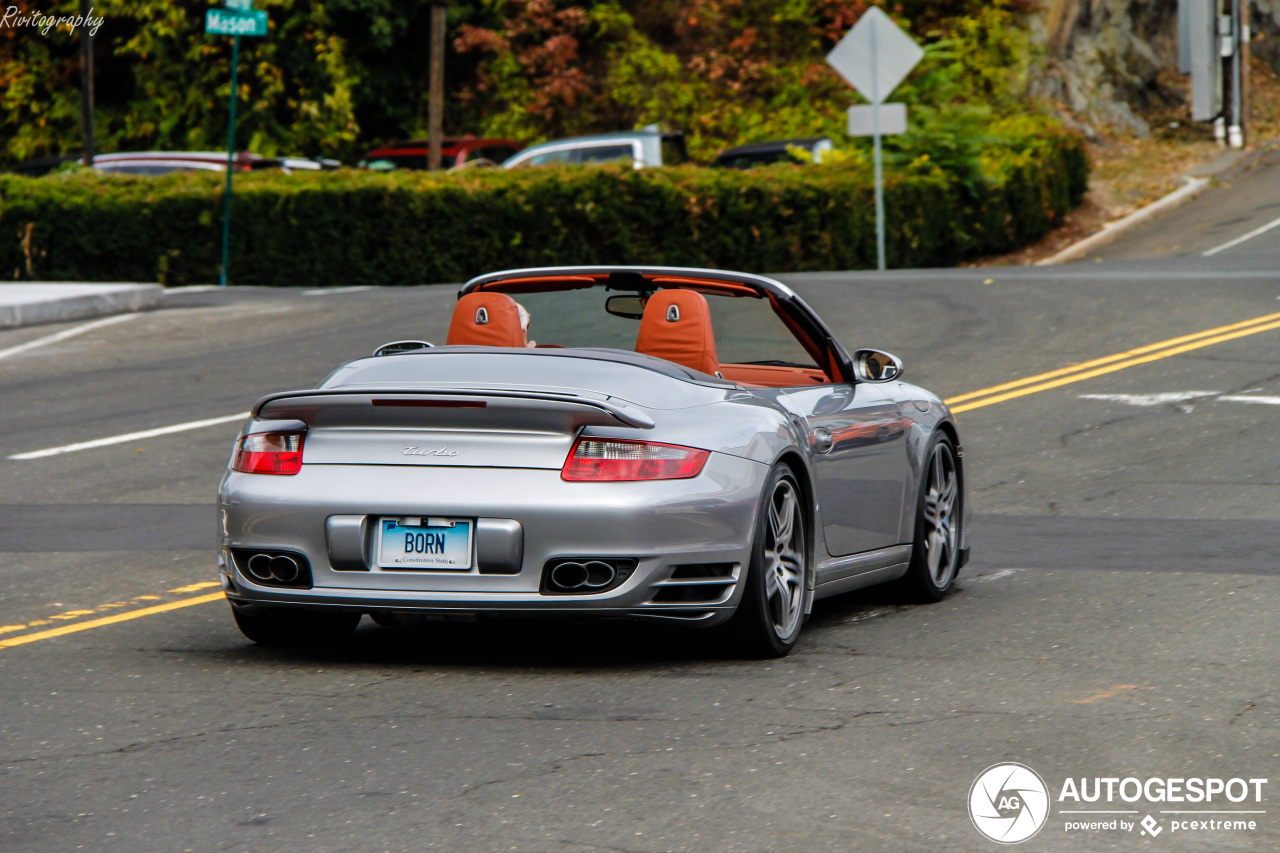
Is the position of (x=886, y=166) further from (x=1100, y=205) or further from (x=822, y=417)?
(x=822, y=417)

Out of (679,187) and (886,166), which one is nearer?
(679,187)

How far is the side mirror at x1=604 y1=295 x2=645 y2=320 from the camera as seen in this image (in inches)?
287

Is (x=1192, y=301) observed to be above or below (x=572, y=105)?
below

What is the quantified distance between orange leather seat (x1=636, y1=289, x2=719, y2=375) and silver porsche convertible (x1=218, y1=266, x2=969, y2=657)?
2 cm

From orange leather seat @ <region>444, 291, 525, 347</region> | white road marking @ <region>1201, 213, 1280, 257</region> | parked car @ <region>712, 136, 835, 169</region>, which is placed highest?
parked car @ <region>712, 136, 835, 169</region>

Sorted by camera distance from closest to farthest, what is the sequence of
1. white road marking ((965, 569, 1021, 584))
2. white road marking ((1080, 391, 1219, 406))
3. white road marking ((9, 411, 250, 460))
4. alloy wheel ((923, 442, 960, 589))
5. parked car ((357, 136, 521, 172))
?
alloy wheel ((923, 442, 960, 589))
white road marking ((965, 569, 1021, 584))
white road marking ((9, 411, 250, 460))
white road marking ((1080, 391, 1219, 406))
parked car ((357, 136, 521, 172))

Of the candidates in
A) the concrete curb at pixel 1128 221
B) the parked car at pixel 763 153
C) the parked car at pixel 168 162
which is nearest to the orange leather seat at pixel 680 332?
the concrete curb at pixel 1128 221

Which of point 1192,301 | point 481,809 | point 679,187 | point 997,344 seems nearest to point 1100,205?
point 679,187

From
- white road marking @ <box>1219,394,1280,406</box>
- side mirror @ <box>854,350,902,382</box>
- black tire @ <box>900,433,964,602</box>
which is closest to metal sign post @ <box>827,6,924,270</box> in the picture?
white road marking @ <box>1219,394,1280,406</box>

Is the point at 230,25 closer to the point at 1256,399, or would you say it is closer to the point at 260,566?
the point at 1256,399

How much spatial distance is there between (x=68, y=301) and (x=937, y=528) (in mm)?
14276

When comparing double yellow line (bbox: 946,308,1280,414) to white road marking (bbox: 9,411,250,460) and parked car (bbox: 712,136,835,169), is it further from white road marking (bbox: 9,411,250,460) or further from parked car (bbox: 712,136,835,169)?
parked car (bbox: 712,136,835,169)

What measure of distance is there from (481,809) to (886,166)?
22.9 meters

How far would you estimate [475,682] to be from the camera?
5879 millimetres
